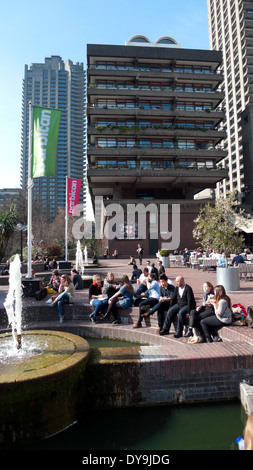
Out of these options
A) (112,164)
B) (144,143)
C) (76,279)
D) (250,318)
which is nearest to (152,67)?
(144,143)

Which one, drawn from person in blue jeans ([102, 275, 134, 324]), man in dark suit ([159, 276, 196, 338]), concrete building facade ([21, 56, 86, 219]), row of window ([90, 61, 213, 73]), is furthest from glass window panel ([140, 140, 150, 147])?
concrete building facade ([21, 56, 86, 219])

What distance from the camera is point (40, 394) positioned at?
370 centimetres

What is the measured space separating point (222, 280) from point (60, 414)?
8923 millimetres

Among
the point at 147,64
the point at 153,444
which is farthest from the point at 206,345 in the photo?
the point at 147,64

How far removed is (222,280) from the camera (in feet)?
37.2

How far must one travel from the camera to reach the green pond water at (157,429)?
3.52 metres

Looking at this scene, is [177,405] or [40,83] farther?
[40,83]

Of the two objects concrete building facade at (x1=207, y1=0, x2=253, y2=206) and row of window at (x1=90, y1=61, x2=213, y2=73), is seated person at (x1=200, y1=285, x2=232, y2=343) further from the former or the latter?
concrete building facade at (x1=207, y1=0, x2=253, y2=206)

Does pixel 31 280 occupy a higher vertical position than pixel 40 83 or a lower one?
lower

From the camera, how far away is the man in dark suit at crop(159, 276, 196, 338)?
6.46 meters

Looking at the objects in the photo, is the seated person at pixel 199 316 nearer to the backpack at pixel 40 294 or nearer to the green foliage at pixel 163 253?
the backpack at pixel 40 294

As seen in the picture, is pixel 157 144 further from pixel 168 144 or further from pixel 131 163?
pixel 131 163

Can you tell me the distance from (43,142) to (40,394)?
9.14m
